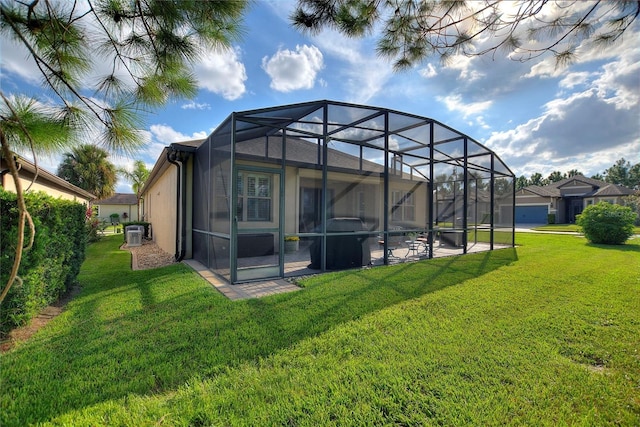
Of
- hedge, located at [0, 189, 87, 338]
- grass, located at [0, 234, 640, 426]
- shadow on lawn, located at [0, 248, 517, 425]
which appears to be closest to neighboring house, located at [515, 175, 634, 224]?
grass, located at [0, 234, 640, 426]

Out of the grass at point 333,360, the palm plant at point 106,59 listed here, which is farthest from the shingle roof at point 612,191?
the palm plant at point 106,59

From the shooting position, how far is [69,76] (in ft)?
7.26

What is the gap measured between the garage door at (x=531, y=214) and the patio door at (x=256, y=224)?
3246 cm

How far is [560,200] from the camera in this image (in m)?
28.8

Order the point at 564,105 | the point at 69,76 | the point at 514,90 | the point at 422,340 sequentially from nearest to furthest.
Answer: the point at 69,76 < the point at 422,340 < the point at 514,90 < the point at 564,105

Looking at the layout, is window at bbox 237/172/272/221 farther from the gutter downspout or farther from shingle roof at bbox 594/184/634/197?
shingle roof at bbox 594/184/634/197

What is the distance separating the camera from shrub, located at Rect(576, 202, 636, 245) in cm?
1076

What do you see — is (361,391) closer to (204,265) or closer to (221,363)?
(221,363)

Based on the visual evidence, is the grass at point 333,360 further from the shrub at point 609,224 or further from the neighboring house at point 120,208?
the neighboring house at point 120,208

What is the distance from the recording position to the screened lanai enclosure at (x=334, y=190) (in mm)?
5445

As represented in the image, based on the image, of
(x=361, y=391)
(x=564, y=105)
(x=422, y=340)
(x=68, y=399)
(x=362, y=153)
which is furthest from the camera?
(x=564, y=105)

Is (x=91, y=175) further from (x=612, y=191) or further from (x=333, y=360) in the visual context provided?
(x=612, y=191)

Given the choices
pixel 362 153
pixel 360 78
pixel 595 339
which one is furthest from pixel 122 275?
pixel 595 339

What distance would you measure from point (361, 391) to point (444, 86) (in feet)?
19.6
